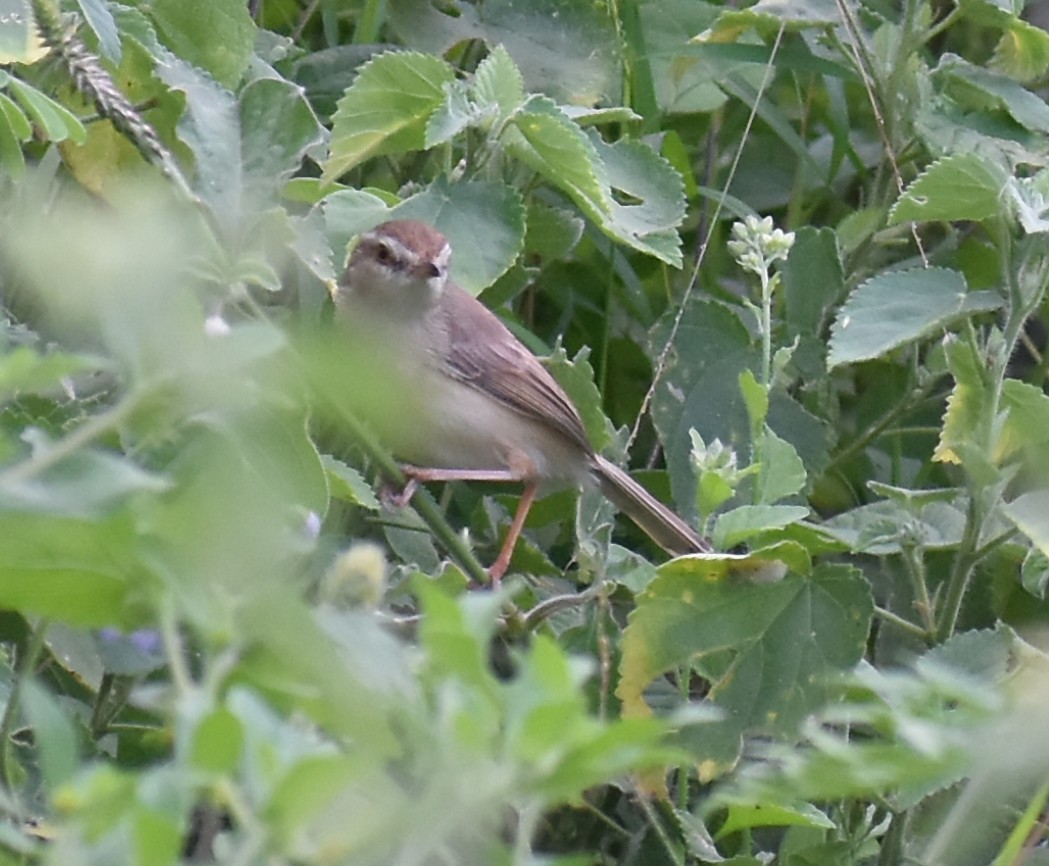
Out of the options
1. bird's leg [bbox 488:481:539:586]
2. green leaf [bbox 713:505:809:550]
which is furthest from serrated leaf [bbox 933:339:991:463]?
bird's leg [bbox 488:481:539:586]

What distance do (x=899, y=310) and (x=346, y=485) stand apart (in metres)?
1.03

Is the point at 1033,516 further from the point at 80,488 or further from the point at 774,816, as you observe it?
the point at 80,488

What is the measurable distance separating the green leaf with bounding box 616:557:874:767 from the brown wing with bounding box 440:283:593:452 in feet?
3.93

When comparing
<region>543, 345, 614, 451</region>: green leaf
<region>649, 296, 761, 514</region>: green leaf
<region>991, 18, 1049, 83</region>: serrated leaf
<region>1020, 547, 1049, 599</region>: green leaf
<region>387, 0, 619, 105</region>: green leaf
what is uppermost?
<region>991, 18, 1049, 83</region>: serrated leaf

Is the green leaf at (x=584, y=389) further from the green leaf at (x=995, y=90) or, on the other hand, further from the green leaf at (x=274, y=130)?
the green leaf at (x=995, y=90)

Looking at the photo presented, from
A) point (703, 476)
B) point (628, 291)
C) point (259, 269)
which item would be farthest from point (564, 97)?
point (259, 269)

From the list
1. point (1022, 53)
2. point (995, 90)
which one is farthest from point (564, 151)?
point (1022, 53)

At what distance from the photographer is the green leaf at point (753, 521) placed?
91.4 inches

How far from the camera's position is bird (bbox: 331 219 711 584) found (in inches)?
131

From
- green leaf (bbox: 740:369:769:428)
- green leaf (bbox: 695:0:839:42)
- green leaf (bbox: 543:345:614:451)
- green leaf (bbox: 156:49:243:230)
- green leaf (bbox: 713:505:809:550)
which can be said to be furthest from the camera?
green leaf (bbox: 695:0:839:42)

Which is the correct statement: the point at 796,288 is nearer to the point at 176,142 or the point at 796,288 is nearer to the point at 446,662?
the point at 176,142

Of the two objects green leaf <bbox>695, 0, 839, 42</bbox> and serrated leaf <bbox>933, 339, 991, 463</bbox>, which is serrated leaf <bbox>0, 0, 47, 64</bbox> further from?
green leaf <bbox>695, 0, 839, 42</bbox>

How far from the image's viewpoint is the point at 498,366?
371 cm

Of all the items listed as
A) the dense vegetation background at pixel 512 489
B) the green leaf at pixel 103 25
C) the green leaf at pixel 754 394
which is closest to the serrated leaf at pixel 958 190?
the dense vegetation background at pixel 512 489
